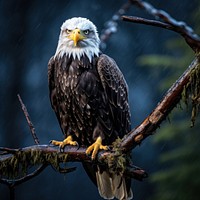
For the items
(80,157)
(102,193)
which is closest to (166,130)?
(102,193)

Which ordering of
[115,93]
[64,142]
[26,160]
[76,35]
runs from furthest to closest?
1. [115,93]
2. [76,35]
3. [64,142]
4. [26,160]

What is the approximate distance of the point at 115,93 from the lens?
4.79 meters

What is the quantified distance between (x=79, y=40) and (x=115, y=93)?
493 mm

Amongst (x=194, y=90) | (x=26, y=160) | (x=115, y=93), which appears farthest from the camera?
(x=115, y=93)

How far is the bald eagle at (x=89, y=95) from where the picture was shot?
4707mm

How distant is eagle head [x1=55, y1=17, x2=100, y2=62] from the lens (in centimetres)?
477

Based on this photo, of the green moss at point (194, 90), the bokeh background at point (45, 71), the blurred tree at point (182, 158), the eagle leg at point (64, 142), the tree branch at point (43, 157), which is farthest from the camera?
the bokeh background at point (45, 71)

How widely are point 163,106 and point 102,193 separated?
1775 millimetres

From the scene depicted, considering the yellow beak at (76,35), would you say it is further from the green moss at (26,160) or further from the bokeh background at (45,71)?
the bokeh background at (45,71)

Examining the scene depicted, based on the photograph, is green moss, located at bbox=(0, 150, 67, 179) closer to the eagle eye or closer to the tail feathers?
the tail feathers

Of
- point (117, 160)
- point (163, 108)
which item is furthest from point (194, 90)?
point (117, 160)

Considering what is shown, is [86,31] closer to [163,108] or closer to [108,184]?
[108,184]

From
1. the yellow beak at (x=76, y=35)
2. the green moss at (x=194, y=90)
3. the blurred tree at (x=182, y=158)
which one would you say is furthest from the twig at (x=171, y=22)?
the blurred tree at (x=182, y=158)

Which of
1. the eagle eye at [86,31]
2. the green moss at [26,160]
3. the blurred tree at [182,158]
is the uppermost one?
the eagle eye at [86,31]
